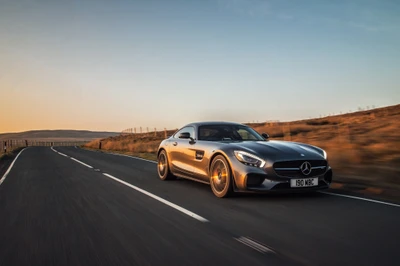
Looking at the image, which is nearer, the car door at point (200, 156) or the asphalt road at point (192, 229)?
the asphalt road at point (192, 229)

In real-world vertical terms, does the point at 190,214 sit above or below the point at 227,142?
below

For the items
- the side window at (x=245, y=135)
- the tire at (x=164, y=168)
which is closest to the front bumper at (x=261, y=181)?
the side window at (x=245, y=135)

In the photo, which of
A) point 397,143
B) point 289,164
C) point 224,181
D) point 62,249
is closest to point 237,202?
point 224,181

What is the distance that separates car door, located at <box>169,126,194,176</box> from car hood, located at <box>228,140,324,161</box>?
5.57 ft

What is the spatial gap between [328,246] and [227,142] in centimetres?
415

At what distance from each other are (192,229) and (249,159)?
2.41 meters

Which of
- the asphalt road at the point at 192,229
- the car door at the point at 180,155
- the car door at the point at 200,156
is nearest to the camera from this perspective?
the asphalt road at the point at 192,229

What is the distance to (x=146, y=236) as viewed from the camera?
498 cm

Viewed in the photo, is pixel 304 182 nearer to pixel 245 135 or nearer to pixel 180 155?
pixel 245 135

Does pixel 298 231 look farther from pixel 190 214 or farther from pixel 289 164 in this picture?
pixel 289 164

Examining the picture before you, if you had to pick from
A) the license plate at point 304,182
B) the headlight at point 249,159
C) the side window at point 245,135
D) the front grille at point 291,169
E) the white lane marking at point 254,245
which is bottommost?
the white lane marking at point 254,245

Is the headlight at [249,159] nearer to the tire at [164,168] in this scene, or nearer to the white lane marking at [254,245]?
the white lane marking at [254,245]

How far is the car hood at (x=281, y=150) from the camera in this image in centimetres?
731

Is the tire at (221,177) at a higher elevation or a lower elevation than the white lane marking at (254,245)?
higher
